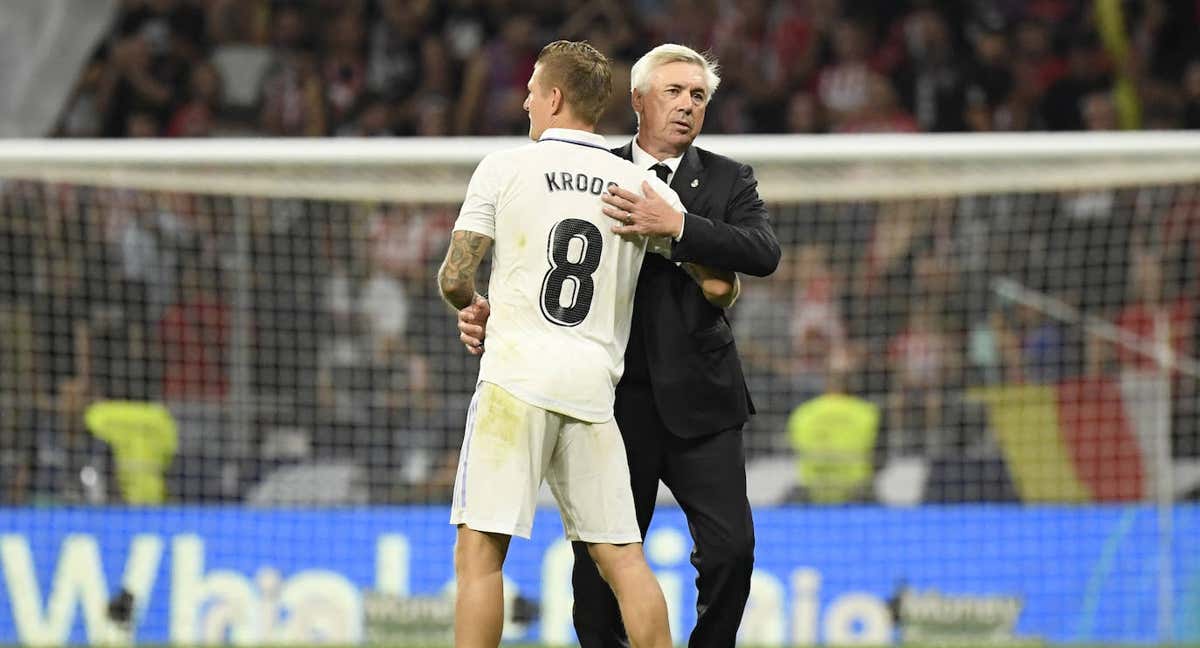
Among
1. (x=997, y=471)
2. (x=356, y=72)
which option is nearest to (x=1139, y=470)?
(x=997, y=471)

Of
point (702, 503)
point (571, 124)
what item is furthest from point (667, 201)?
point (702, 503)

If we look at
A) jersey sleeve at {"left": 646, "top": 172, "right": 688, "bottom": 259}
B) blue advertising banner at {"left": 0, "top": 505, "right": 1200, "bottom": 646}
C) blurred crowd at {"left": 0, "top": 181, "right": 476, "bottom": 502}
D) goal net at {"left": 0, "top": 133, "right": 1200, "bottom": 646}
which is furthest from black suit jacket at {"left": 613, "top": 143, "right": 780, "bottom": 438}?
blurred crowd at {"left": 0, "top": 181, "right": 476, "bottom": 502}

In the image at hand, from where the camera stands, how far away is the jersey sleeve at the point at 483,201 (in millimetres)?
4230

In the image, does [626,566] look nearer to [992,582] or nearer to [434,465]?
[992,582]

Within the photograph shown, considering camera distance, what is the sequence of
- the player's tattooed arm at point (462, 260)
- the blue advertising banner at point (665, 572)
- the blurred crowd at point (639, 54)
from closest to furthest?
the player's tattooed arm at point (462, 260)
the blue advertising banner at point (665, 572)
the blurred crowd at point (639, 54)

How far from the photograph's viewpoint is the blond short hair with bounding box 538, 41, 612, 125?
14.2 feet

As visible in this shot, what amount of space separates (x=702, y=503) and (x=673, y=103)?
111 centimetres

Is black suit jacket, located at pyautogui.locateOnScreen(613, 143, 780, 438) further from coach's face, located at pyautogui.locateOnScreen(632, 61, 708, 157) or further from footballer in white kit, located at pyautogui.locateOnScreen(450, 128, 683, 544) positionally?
footballer in white kit, located at pyautogui.locateOnScreen(450, 128, 683, 544)

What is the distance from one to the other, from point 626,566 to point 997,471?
5.70 m

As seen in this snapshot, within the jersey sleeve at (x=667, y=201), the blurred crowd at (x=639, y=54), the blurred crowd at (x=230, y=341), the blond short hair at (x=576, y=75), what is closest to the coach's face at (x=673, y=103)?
the jersey sleeve at (x=667, y=201)

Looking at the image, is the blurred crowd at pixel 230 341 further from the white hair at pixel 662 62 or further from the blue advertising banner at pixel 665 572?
the white hair at pixel 662 62

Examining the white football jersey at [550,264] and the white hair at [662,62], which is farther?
the white hair at [662,62]

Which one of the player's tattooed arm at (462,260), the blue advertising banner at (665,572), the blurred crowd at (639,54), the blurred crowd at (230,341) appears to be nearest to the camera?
the player's tattooed arm at (462,260)

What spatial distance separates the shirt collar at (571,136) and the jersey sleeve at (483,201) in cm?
17
